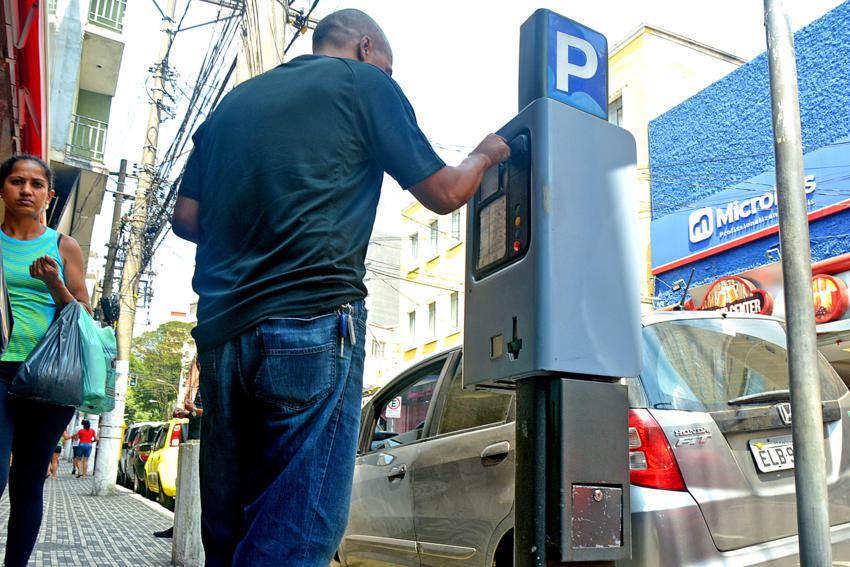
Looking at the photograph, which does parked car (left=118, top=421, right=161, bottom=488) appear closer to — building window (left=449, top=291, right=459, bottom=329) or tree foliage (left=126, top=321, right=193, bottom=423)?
building window (left=449, top=291, right=459, bottom=329)

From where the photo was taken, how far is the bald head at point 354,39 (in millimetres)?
1903

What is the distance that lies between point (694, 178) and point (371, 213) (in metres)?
14.6

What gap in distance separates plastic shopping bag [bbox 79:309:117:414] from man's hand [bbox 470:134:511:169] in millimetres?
1785

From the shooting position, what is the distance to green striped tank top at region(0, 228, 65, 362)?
117 inches

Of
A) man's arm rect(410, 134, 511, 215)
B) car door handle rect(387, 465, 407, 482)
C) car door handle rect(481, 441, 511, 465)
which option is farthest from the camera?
car door handle rect(387, 465, 407, 482)

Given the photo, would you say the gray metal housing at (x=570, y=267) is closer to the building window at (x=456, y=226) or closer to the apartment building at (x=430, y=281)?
the apartment building at (x=430, y=281)

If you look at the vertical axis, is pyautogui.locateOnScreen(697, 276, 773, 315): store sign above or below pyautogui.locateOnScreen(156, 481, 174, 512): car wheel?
above

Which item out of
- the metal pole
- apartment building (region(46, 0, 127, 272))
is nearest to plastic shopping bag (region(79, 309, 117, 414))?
the metal pole

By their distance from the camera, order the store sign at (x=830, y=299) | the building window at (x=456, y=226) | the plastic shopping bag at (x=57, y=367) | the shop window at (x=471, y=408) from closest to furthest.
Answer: the plastic shopping bag at (x=57, y=367) → the shop window at (x=471, y=408) → the store sign at (x=830, y=299) → the building window at (x=456, y=226)

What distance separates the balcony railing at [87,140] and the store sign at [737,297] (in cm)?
1286

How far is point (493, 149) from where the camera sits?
211cm

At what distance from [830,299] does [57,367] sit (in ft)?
37.7

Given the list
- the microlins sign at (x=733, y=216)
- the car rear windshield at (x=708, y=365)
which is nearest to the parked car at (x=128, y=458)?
the microlins sign at (x=733, y=216)

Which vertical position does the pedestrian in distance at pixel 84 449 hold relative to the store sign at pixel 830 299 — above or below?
below
